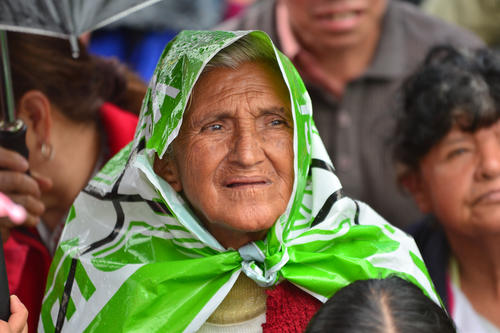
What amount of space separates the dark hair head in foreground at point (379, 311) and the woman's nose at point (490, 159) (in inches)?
44.4

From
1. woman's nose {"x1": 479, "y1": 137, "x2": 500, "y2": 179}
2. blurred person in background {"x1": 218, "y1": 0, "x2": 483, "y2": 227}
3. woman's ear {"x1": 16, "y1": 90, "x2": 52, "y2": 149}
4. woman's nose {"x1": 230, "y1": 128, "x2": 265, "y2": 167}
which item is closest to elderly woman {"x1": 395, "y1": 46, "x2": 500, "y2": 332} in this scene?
woman's nose {"x1": 479, "y1": 137, "x2": 500, "y2": 179}

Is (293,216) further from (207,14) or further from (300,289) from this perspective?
(207,14)

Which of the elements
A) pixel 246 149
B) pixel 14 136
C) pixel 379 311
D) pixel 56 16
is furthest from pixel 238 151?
pixel 14 136

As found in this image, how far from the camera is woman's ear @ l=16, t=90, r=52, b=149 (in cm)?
298

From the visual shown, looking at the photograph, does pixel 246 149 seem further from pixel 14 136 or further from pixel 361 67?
pixel 361 67

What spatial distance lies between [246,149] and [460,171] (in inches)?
43.7

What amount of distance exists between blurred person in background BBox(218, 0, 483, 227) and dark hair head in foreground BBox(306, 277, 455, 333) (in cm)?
210

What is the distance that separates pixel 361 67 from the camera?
14.0ft

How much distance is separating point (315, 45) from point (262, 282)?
91.1 inches

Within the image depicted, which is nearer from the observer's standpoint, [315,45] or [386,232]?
[386,232]

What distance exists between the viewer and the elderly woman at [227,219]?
220cm

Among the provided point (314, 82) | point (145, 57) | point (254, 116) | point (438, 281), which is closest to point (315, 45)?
point (314, 82)

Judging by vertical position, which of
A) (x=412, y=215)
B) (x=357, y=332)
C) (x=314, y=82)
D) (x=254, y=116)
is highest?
(x=254, y=116)

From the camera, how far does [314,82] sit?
166 inches
